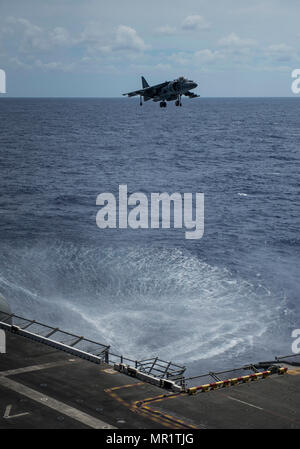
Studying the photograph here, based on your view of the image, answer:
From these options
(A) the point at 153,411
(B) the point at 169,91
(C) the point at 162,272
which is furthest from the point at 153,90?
(A) the point at 153,411

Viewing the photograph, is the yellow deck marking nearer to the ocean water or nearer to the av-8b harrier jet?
the ocean water

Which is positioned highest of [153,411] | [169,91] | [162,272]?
[169,91]

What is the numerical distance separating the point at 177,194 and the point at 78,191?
2240 cm

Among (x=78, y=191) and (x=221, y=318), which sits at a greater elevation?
(x=78, y=191)

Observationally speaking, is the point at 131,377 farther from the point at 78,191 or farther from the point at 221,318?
→ the point at 78,191

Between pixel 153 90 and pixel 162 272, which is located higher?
pixel 153 90

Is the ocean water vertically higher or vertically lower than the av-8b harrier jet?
lower

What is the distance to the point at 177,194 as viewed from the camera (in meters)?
137

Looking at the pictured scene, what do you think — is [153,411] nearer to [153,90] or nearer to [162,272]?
[153,90]

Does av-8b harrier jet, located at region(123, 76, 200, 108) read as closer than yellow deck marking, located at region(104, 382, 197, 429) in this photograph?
No

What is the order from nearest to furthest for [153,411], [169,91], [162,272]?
[153,411]
[169,91]
[162,272]

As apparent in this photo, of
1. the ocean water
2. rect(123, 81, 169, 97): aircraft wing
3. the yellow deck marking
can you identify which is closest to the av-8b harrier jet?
rect(123, 81, 169, 97): aircraft wing

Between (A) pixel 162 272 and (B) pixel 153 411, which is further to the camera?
(A) pixel 162 272
